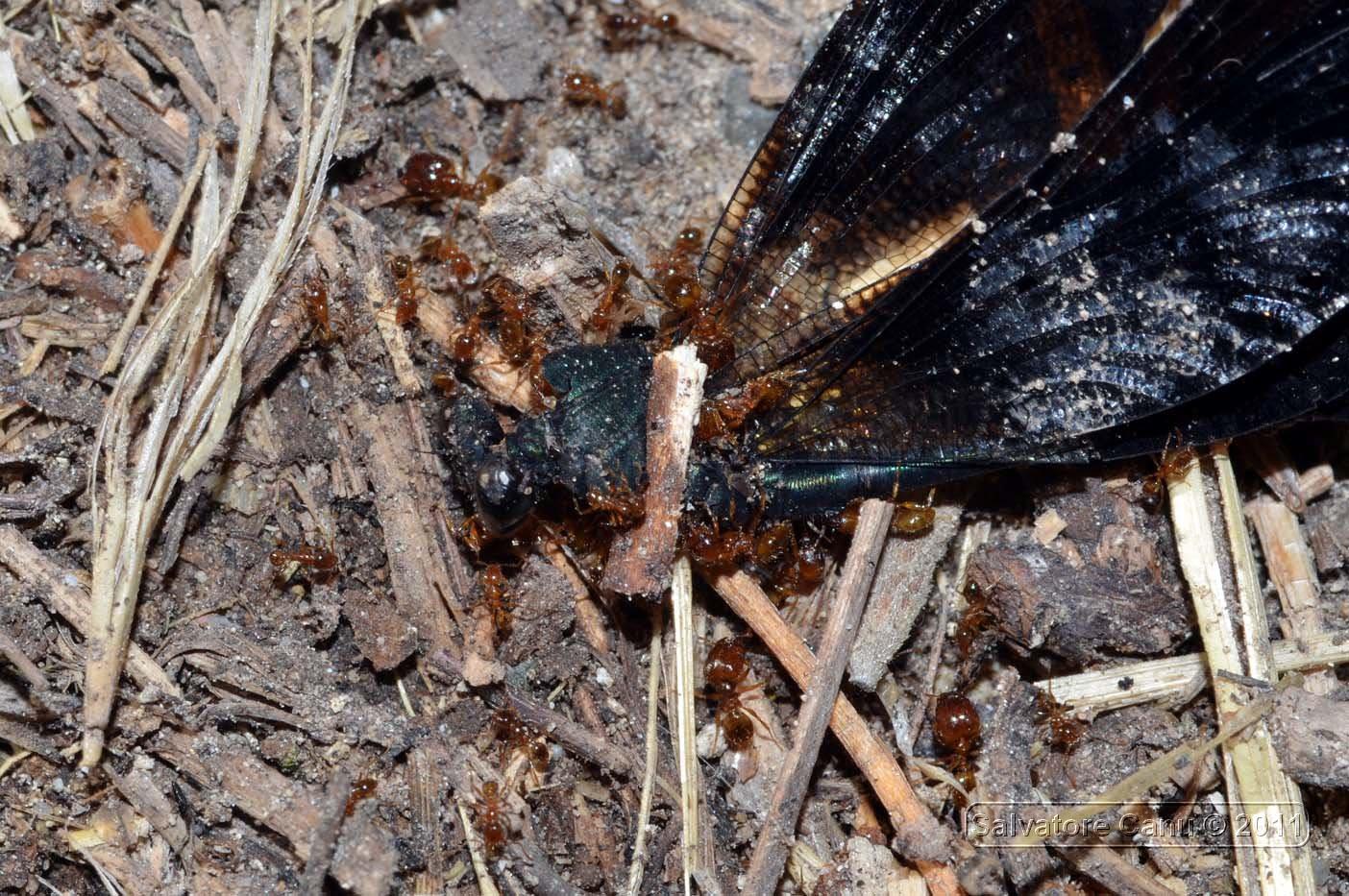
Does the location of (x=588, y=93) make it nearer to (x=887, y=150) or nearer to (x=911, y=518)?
(x=887, y=150)

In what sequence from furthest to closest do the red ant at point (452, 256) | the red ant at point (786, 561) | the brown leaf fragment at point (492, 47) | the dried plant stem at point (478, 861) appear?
the brown leaf fragment at point (492, 47)
the red ant at point (452, 256)
the red ant at point (786, 561)
the dried plant stem at point (478, 861)

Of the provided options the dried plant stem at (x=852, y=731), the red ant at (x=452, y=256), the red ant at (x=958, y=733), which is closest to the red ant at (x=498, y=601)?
the dried plant stem at (x=852, y=731)

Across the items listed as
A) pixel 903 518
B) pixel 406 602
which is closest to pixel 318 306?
pixel 406 602

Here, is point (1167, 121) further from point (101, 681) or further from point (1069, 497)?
point (101, 681)

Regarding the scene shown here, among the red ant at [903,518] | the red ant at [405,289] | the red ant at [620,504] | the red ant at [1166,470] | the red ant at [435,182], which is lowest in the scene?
the red ant at [620,504]

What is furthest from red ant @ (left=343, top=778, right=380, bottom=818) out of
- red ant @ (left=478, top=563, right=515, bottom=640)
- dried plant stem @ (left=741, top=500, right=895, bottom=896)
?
dried plant stem @ (left=741, top=500, right=895, bottom=896)

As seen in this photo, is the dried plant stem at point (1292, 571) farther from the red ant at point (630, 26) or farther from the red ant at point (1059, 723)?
the red ant at point (630, 26)
